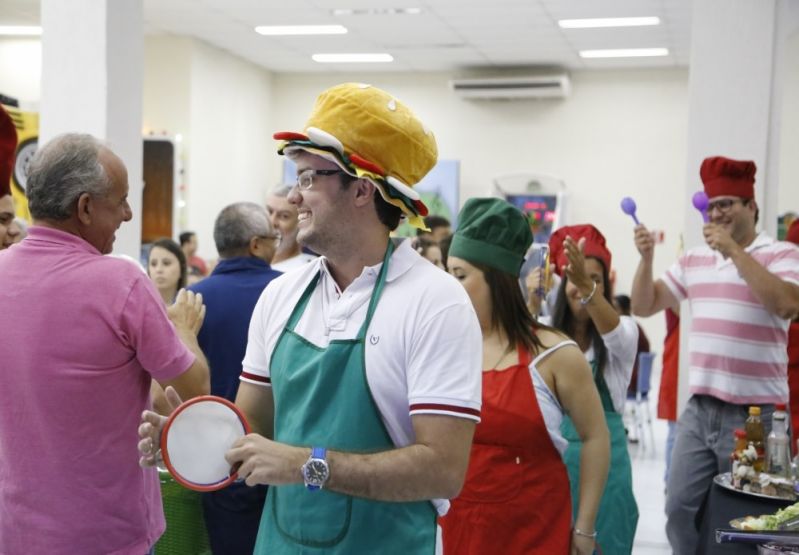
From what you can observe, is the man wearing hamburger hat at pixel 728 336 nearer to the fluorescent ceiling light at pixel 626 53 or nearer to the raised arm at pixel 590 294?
the raised arm at pixel 590 294

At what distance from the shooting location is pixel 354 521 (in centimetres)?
169

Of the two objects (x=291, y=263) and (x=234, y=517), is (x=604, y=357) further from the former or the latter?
(x=291, y=263)

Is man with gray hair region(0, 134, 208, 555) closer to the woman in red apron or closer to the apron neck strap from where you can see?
the apron neck strap

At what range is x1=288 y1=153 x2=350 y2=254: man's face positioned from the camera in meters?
1.77

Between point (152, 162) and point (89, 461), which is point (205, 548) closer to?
point (89, 461)

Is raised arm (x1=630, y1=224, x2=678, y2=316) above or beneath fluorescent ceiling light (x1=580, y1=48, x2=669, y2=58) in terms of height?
beneath

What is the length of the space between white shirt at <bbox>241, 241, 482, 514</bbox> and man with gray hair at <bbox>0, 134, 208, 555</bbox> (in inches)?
17.8

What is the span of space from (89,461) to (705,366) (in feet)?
8.10

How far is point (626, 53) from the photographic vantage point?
11.8 metres

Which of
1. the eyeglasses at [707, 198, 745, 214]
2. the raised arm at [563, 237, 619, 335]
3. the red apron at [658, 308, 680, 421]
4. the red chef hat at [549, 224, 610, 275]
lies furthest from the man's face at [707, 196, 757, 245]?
the red apron at [658, 308, 680, 421]

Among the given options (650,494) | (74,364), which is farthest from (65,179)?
(650,494)

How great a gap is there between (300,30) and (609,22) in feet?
11.3

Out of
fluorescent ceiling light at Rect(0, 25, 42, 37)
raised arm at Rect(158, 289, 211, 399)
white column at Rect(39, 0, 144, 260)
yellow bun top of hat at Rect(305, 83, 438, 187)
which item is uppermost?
fluorescent ceiling light at Rect(0, 25, 42, 37)

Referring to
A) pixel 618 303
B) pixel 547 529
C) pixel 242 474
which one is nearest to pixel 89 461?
pixel 242 474
